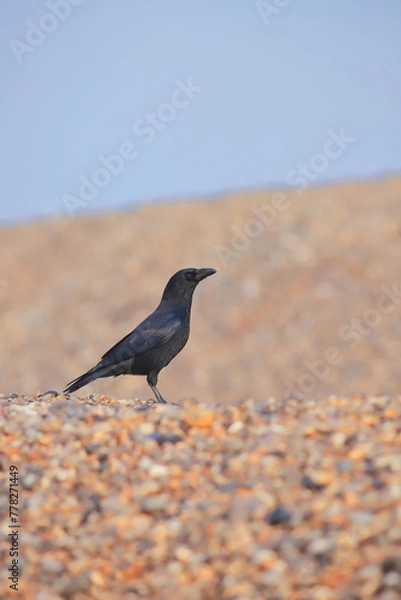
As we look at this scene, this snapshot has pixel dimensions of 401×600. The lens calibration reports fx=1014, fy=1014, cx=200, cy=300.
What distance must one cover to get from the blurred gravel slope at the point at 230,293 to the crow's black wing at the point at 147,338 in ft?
36.5

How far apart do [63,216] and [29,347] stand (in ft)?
28.8

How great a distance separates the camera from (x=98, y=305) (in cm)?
2928

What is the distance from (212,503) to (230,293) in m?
22.8

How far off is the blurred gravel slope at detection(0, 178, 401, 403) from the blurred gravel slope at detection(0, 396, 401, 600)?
1492cm

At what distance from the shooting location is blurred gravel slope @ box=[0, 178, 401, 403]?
24203 millimetres

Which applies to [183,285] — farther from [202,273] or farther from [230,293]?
[230,293]

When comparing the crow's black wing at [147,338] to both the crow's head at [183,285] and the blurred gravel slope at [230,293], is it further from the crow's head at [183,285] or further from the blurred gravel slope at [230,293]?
the blurred gravel slope at [230,293]

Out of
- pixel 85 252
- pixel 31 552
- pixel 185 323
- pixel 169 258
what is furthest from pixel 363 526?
pixel 85 252

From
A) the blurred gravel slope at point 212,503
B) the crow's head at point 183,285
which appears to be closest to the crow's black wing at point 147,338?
the crow's head at point 183,285

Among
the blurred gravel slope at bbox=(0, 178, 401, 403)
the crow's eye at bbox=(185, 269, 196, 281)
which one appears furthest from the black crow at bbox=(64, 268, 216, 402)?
the blurred gravel slope at bbox=(0, 178, 401, 403)

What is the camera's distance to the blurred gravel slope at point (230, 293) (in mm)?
24203

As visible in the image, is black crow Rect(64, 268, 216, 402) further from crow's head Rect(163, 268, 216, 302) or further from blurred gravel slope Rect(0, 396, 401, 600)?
blurred gravel slope Rect(0, 396, 401, 600)

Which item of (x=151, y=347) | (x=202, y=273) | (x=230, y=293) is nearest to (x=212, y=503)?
(x=151, y=347)

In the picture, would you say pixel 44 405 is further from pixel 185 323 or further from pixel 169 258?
pixel 169 258
